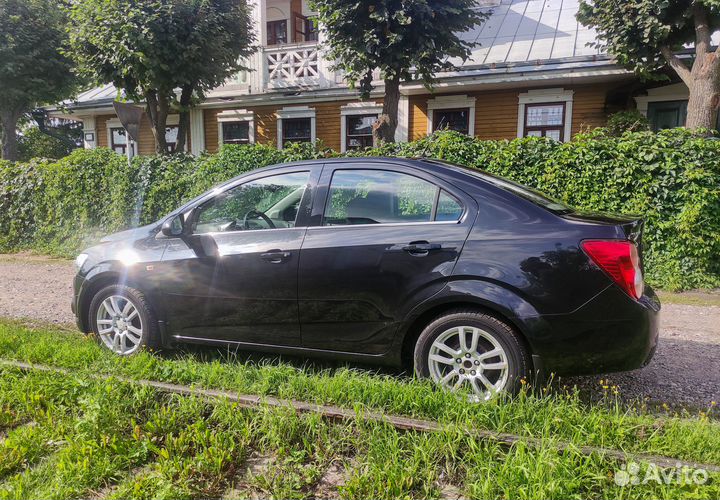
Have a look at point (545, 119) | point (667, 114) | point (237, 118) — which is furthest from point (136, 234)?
point (237, 118)

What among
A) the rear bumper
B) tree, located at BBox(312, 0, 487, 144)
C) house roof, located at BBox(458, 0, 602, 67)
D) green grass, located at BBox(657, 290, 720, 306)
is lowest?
green grass, located at BBox(657, 290, 720, 306)

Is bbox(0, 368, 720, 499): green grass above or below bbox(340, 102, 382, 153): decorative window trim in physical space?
below

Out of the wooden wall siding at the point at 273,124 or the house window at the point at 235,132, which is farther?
the house window at the point at 235,132

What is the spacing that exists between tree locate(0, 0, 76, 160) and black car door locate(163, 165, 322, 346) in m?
Result: 13.7

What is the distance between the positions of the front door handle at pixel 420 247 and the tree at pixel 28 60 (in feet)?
49.6

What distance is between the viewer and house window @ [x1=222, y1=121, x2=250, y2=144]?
1783cm

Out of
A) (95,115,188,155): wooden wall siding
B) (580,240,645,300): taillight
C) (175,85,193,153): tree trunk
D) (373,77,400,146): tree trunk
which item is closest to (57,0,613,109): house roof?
(95,115,188,155): wooden wall siding

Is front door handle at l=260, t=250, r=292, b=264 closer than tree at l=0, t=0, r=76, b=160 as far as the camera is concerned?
Yes

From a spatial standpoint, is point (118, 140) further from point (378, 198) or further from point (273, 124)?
point (378, 198)

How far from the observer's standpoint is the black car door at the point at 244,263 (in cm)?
372

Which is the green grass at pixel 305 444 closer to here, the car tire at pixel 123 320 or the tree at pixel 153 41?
the car tire at pixel 123 320

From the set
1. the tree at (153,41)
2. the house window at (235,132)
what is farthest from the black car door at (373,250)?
the house window at (235,132)

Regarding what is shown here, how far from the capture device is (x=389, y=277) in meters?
3.39

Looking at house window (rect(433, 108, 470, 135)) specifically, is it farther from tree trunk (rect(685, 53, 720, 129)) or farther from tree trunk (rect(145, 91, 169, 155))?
tree trunk (rect(145, 91, 169, 155))
